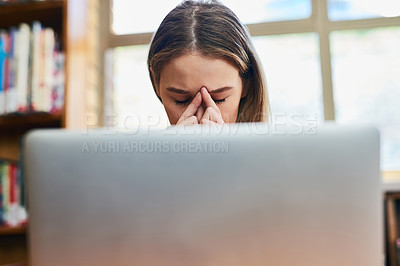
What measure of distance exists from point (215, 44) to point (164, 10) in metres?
1.20

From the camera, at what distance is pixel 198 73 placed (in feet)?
3.18

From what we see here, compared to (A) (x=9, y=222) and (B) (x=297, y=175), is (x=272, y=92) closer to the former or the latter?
(A) (x=9, y=222)

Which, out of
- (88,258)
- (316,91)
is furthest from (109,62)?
(88,258)

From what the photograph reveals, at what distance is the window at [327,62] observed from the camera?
79.7 inches

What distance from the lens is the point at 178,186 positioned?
0.35 metres

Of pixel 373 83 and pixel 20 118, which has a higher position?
pixel 373 83

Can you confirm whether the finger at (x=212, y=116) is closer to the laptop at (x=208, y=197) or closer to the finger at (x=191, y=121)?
the finger at (x=191, y=121)

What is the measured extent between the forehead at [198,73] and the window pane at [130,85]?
45.2 inches

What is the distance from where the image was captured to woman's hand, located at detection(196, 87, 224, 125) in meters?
0.91

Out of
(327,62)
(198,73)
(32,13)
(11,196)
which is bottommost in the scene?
(11,196)

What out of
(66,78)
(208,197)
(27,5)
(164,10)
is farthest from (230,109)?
(164,10)

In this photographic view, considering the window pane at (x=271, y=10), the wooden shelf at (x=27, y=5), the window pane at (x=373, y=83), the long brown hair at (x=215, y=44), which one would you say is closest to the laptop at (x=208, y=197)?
the long brown hair at (x=215, y=44)

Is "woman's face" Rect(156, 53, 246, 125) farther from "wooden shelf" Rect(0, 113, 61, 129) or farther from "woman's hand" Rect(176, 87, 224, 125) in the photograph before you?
"wooden shelf" Rect(0, 113, 61, 129)

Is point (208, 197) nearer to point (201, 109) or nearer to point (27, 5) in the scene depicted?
point (201, 109)
